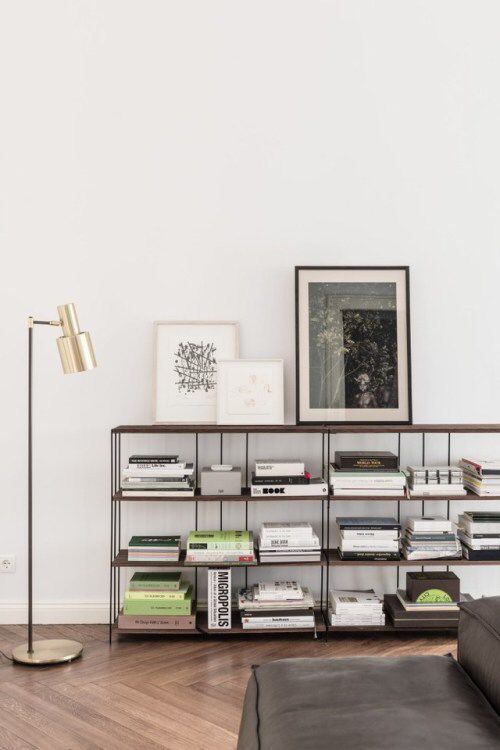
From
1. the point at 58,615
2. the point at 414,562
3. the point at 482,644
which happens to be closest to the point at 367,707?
the point at 482,644

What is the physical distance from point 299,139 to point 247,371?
1.16 meters

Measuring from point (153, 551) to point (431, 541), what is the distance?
4.06 ft

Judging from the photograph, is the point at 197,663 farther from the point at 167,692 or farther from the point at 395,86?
the point at 395,86

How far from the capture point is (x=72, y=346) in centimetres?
293

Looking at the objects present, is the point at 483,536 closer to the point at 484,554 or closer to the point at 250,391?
the point at 484,554

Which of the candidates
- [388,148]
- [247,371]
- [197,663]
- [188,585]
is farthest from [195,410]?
[388,148]

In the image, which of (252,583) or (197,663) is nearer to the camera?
(197,663)

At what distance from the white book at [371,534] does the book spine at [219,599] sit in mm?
556

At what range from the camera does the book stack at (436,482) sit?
127 inches

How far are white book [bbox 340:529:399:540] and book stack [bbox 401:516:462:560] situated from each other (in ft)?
0.28

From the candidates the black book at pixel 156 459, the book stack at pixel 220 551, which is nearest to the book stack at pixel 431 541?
the book stack at pixel 220 551

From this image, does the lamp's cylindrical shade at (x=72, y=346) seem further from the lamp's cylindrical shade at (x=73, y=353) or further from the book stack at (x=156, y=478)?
the book stack at (x=156, y=478)

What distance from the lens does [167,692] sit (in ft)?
8.84

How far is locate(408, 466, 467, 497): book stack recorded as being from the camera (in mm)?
3234
